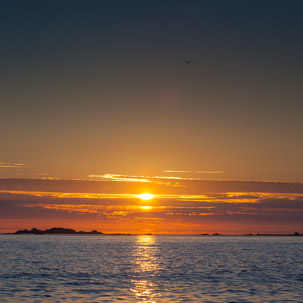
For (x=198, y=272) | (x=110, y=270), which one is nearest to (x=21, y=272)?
(x=110, y=270)

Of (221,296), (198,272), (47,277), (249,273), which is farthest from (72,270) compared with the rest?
(221,296)

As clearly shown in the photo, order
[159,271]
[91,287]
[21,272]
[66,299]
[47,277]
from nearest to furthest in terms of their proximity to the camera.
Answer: [66,299]
[91,287]
[47,277]
[21,272]
[159,271]

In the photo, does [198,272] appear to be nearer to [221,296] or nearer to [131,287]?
[131,287]

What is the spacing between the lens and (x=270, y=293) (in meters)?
58.2

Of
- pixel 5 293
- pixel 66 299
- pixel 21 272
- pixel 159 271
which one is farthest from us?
pixel 159 271

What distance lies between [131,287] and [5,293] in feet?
51.6

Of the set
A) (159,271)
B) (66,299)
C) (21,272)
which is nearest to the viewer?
(66,299)

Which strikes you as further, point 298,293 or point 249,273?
point 249,273

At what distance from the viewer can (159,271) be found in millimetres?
86938

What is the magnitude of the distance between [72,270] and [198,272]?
21.8m

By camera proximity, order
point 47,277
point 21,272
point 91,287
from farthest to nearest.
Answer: point 21,272
point 47,277
point 91,287

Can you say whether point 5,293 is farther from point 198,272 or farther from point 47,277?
point 198,272

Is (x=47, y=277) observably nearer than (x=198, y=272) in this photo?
Yes

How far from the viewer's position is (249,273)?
84.4 m
